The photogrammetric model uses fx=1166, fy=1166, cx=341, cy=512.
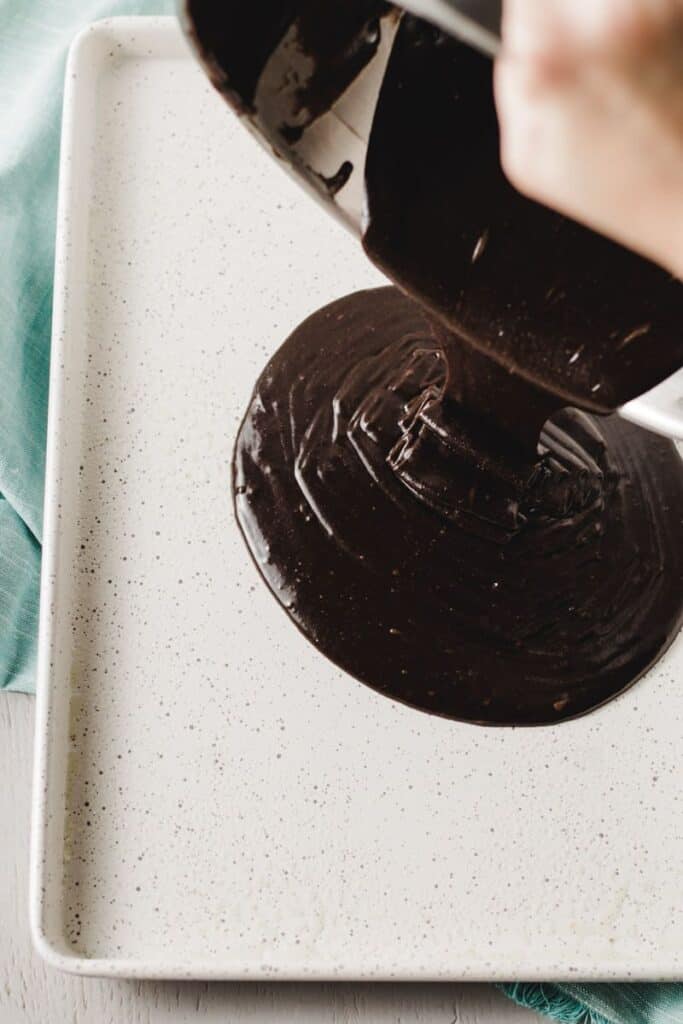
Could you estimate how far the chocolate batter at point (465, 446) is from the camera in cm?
89

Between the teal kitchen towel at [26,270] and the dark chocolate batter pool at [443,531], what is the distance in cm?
24

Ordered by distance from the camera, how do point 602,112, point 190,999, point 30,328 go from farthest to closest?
1. point 30,328
2. point 190,999
3. point 602,112

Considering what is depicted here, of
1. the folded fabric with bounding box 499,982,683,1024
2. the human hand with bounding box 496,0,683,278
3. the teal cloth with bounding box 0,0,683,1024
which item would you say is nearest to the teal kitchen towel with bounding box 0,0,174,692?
the teal cloth with bounding box 0,0,683,1024

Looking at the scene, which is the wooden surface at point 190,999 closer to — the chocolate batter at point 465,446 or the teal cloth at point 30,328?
the teal cloth at point 30,328

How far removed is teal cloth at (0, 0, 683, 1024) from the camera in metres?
1.11

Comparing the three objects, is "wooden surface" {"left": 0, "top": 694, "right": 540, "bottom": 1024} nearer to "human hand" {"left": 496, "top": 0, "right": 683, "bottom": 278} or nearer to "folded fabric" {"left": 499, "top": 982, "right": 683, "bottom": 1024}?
"folded fabric" {"left": 499, "top": 982, "right": 683, "bottom": 1024}

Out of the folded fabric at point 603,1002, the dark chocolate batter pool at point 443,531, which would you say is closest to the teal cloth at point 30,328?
the folded fabric at point 603,1002

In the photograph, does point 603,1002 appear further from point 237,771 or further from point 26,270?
point 26,270

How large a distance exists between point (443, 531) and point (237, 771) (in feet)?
1.04

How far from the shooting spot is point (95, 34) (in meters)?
1.38

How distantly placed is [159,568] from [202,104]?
23.2 inches

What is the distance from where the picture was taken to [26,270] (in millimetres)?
1312

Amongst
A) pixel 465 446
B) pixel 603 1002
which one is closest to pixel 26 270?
pixel 465 446

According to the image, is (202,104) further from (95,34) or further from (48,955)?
(48,955)
